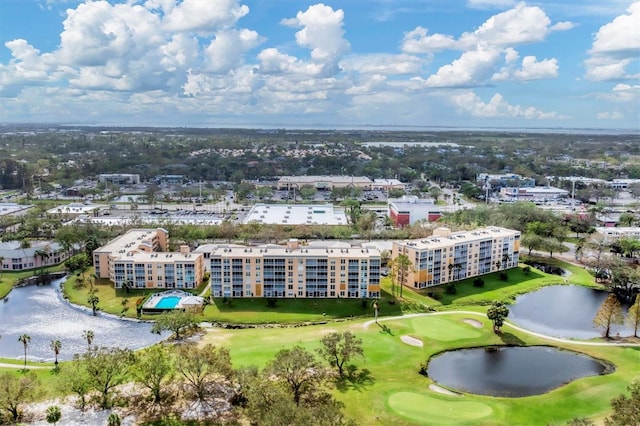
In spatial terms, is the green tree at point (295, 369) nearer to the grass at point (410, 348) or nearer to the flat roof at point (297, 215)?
the grass at point (410, 348)

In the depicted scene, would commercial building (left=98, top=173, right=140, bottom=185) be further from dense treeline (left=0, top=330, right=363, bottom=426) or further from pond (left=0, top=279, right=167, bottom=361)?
dense treeline (left=0, top=330, right=363, bottom=426)

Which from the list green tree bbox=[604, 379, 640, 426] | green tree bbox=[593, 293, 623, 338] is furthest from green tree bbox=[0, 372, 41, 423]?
green tree bbox=[593, 293, 623, 338]

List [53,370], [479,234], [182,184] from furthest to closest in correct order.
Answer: [182,184]
[479,234]
[53,370]

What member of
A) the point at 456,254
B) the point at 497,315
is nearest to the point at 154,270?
the point at 456,254

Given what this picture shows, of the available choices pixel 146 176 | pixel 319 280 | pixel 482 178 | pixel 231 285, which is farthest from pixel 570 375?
pixel 146 176

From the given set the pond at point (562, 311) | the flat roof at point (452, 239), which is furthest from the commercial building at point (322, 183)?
the pond at point (562, 311)

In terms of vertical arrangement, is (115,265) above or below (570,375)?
above

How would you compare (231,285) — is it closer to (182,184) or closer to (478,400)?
(478,400)
